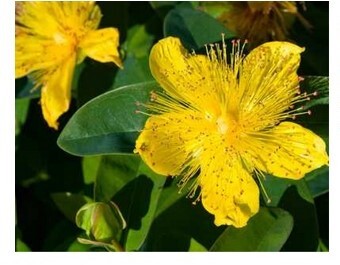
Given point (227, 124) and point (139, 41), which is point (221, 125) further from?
point (139, 41)

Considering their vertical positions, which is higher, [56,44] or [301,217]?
[56,44]

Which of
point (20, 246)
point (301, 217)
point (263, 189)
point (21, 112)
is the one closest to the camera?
point (263, 189)

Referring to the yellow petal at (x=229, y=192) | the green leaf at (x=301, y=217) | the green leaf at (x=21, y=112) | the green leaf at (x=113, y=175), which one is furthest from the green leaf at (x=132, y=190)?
the green leaf at (x=21, y=112)

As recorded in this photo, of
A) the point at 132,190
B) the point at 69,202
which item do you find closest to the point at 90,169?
the point at 69,202

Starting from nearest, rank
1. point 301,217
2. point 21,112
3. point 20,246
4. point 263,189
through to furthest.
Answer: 1. point 263,189
2. point 301,217
3. point 20,246
4. point 21,112

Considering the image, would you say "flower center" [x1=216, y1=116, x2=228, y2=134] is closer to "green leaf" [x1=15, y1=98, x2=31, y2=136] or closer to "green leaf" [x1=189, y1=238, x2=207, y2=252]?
"green leaf" [x1=189, y1=238, x2=207, y2=252]

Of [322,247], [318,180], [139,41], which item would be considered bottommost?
[322,247]
